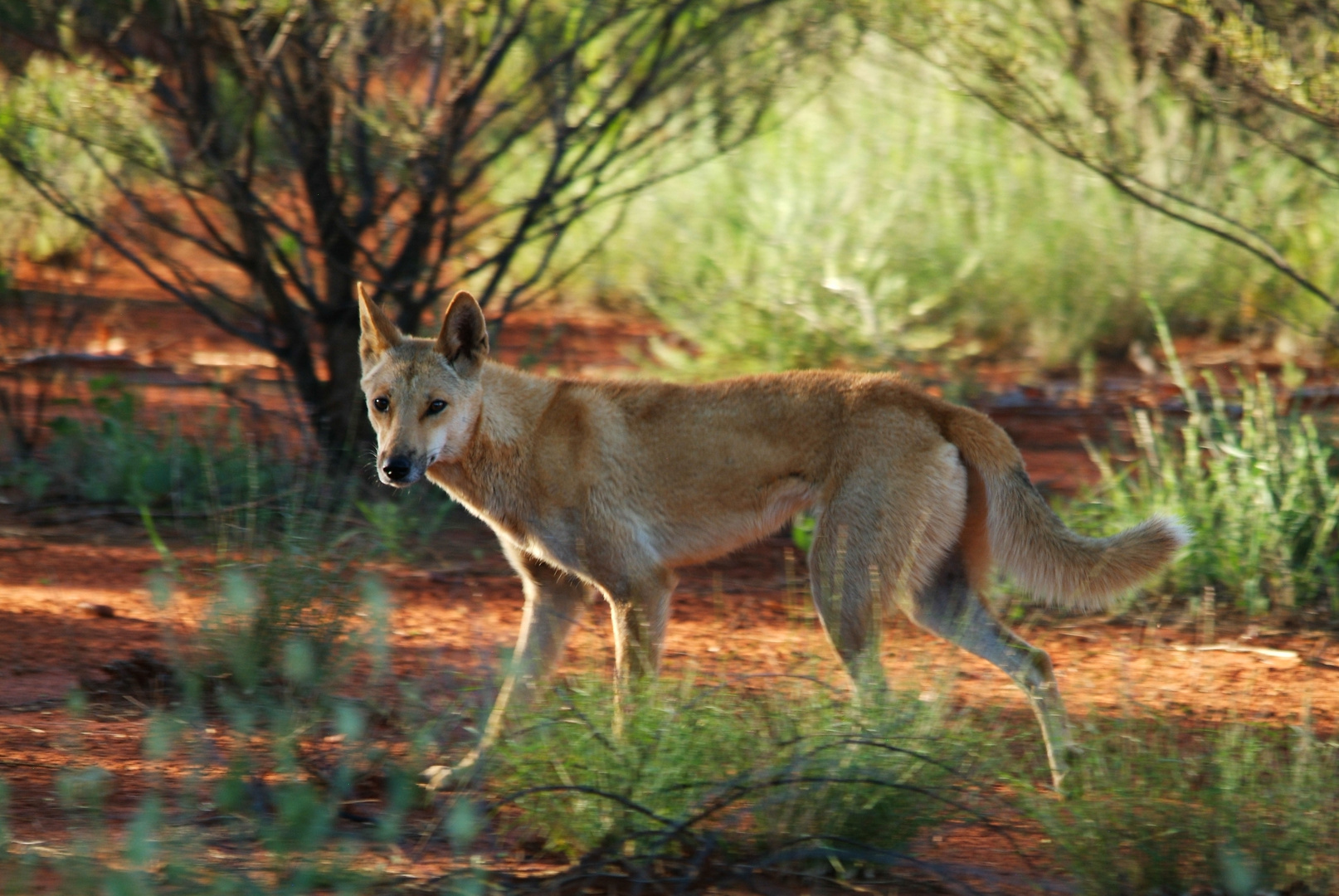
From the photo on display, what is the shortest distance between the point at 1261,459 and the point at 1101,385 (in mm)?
3691

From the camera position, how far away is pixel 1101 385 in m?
9.91

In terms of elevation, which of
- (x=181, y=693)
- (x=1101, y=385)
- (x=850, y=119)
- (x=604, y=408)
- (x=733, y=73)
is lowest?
(x=181, y=693)

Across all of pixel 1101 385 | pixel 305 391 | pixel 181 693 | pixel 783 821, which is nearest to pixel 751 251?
pixel 1101 385

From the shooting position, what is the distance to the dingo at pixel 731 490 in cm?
458

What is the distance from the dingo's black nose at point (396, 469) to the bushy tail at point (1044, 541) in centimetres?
186

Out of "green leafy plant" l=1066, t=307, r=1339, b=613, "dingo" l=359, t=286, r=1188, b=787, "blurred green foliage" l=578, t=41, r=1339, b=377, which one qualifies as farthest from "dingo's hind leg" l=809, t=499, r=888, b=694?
"blurred green foliage" l=578, t=41, r=1339, b=377

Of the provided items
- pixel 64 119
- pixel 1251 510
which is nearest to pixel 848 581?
pixel 1251 510

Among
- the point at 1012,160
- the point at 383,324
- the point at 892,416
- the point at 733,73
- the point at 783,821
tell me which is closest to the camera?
the point at 783,821

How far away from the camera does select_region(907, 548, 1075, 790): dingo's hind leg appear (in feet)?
14.6

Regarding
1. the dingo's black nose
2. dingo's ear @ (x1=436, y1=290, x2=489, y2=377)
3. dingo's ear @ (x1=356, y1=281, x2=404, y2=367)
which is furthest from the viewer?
dingo's ear @ (x1=356, y1=281, x2=404, y2=367)

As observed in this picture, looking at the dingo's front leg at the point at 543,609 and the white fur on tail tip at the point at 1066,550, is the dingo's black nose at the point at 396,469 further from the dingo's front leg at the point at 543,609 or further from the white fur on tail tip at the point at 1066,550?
the white fur on tail tip at the point at 1066,550

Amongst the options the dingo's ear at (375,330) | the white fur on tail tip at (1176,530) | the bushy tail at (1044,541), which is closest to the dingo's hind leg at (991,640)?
the bushy tail at (1044,541)

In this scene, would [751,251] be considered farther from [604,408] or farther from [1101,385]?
[604,408]

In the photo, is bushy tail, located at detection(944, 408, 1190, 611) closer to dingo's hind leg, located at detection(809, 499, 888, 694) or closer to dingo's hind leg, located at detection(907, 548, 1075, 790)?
dingo's hind leg, located at detection(907, 548, 1075, 790)
